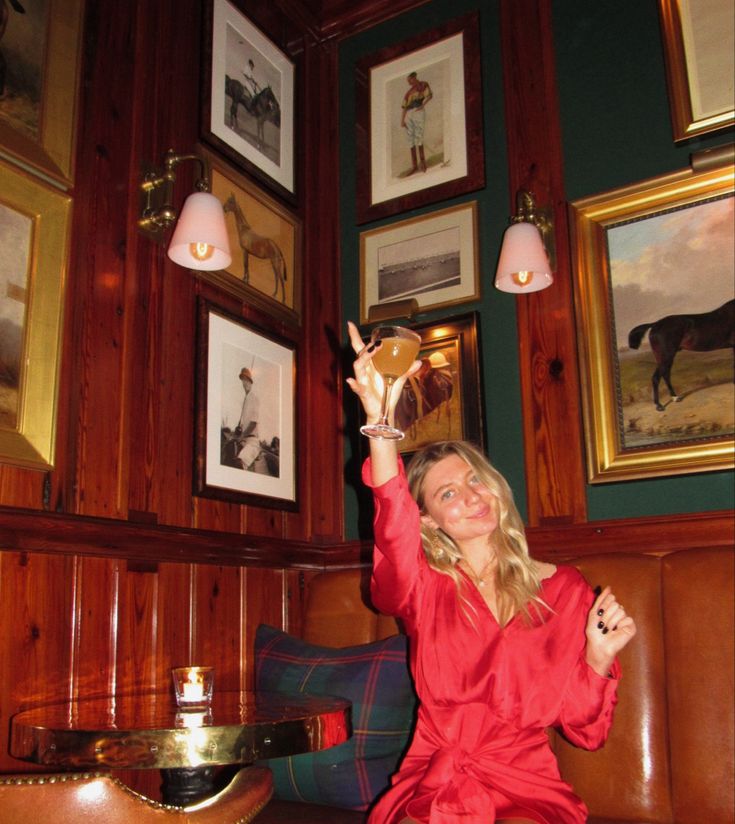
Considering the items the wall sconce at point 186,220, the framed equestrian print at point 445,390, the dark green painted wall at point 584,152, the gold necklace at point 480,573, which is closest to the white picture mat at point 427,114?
the dark green painted wall at point 584,152

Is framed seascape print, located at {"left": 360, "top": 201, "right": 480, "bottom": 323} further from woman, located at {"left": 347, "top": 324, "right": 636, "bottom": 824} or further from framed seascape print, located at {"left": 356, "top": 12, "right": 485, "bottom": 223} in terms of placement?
woman, located at {"left": 347, "top": 324, "right": 636, "bottom": 824}

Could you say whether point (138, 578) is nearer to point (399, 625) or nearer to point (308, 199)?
point (399, 625)

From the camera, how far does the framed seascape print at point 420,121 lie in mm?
3504

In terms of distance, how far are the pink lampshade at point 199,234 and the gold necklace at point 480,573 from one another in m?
1.35

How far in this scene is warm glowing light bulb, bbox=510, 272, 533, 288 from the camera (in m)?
3.07

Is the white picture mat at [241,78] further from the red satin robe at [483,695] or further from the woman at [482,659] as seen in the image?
the red satin robe at [483,695]

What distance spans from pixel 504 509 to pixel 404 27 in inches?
102

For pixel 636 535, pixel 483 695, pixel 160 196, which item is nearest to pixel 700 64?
pixel 636 535

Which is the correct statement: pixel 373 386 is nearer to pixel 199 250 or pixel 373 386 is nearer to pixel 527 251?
pixel 199 250

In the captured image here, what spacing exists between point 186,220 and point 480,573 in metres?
1.52

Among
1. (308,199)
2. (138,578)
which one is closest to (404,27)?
(308,199)

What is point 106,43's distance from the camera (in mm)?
2740

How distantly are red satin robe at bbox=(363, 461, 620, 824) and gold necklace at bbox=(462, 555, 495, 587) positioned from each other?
0.12m

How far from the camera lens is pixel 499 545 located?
2.39 meters
